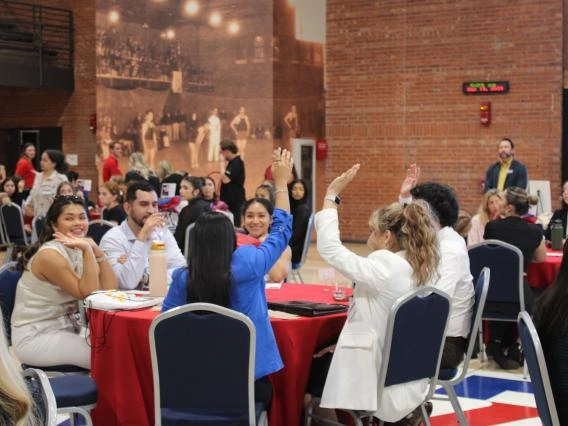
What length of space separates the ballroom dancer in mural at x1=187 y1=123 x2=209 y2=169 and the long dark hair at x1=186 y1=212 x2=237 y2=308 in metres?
12.4

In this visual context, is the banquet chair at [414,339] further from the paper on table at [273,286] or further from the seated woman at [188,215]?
the seated woman at [188,215]

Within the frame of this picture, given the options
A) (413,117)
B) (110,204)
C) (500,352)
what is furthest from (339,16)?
(500,352)

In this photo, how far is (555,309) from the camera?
271cm

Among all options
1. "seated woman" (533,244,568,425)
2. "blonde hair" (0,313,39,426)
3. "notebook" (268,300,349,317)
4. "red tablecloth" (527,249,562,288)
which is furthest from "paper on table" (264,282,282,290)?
"blonde hair" (0,313,39,426)

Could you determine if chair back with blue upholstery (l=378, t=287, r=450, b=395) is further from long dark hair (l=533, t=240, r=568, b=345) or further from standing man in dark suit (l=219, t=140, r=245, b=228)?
standing man in dark suit (l=219, t=140, r=245, b=228)

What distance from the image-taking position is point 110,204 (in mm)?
8914

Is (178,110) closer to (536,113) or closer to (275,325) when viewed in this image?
(536,113)

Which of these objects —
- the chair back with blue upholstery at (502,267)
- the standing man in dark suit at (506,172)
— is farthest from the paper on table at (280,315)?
the standing man in dark suit at (506,172)

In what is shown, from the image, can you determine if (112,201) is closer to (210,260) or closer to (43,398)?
(210,260)

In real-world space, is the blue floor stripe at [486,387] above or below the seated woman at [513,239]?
below

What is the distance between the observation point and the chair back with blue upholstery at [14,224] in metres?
10.5

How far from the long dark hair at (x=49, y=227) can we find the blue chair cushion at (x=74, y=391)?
72 centimetres

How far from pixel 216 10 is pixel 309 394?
1219cm

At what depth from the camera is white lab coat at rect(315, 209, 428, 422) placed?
3816mm
